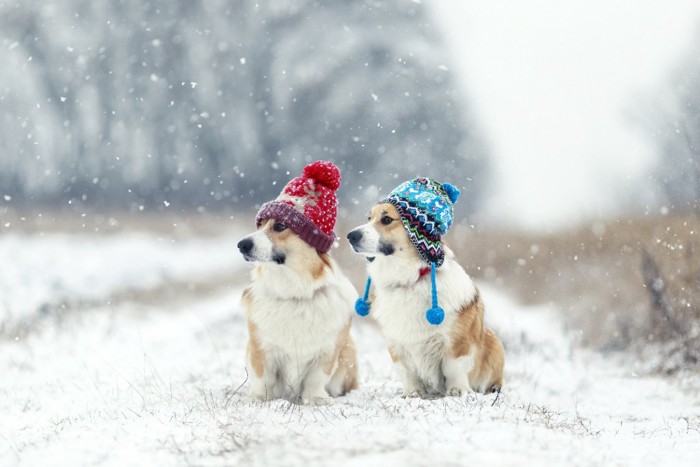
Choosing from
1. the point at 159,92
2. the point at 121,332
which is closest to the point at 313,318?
the point at 121,332

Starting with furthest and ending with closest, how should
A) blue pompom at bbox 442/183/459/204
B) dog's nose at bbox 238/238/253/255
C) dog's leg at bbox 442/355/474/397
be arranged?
blue pompom at bbox 442/183/459/204 < dog's leg at bbox 442/355/474/397 < dog's nose at bbox 238/238/253/255

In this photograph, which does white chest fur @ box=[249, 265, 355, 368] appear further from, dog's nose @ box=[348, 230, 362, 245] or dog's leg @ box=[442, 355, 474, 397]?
dog's leg @ box=[442, 355, 474, 397]

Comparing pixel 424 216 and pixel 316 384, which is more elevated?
pixel 424 216

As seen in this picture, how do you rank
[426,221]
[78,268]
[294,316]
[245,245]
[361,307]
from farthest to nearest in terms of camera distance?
[78,268] < [361,307] < [294,316] < [426,221] < [245,245]

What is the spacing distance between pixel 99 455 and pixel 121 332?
6247 millimetres

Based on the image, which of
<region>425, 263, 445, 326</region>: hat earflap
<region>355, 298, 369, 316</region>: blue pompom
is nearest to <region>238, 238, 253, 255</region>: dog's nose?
<region>355, 298, 369, 316</region>: blue pompom

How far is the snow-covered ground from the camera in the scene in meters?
4.06

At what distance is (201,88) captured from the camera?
16344 mm

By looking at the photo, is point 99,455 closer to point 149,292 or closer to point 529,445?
point 529,445

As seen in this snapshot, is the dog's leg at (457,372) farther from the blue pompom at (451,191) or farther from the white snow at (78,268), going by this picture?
the white snow at (78,268)

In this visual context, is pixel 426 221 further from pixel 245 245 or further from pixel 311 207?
pixel 245 245

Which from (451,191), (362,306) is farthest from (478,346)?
(451,191)

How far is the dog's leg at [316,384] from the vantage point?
5609 millimetres

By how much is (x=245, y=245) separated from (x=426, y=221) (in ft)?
4.73
